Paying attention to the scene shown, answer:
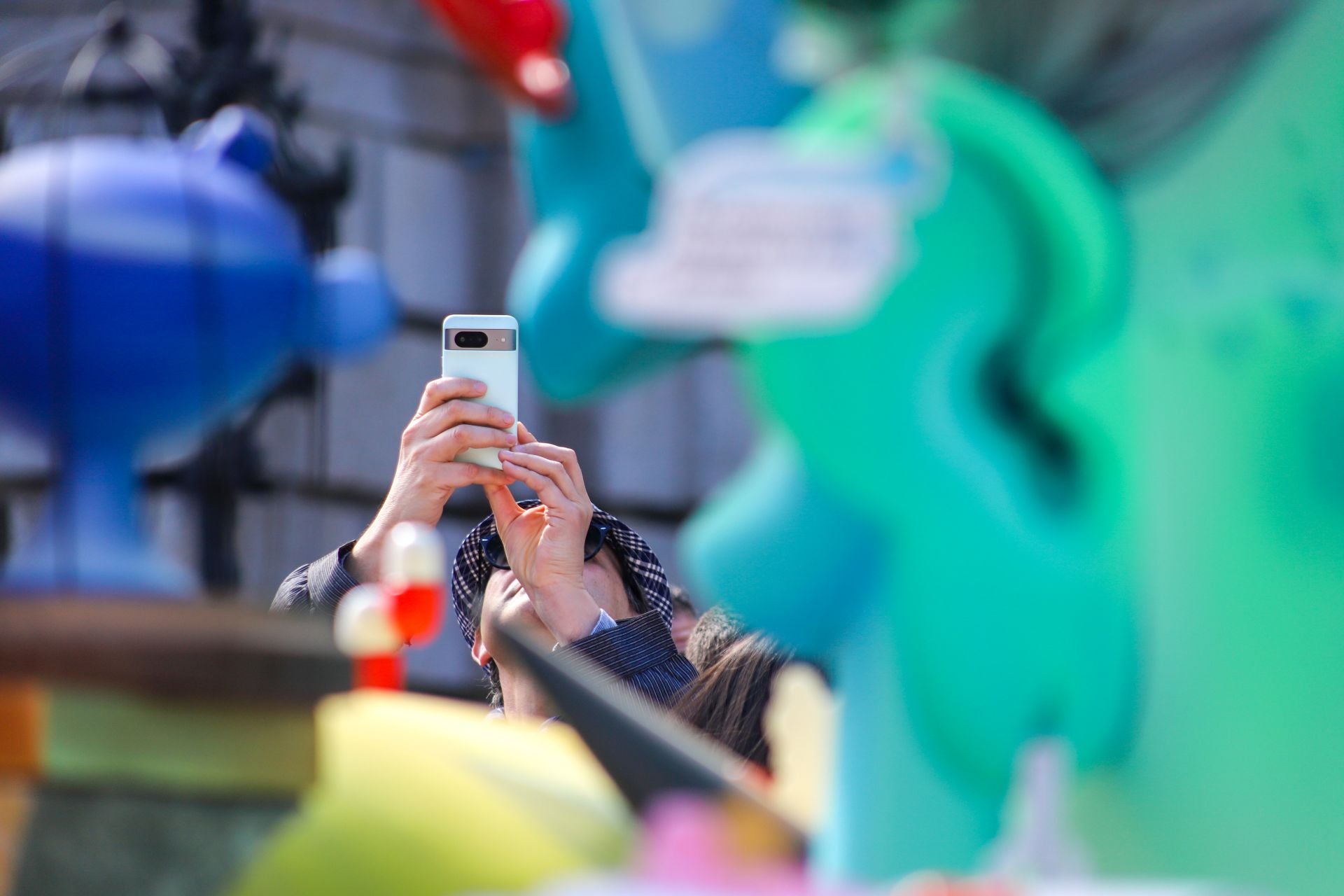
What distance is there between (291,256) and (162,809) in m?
0.30

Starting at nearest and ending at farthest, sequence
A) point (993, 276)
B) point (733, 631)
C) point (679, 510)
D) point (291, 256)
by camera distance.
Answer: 1. point (993, 276)
2. point (291, 256)
3. point (733, 631)
4. point (679, 510)

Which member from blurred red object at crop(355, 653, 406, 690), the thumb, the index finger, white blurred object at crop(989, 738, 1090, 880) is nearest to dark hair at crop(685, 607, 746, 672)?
the thumb

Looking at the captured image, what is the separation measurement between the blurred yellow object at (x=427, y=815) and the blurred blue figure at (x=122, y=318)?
0.45ft

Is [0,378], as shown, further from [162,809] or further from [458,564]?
[458,564]

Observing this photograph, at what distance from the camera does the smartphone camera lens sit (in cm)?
169

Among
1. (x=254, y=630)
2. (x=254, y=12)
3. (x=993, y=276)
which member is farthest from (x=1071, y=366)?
(x=254, y=12)

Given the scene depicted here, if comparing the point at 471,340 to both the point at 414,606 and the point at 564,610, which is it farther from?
the point at 414,606

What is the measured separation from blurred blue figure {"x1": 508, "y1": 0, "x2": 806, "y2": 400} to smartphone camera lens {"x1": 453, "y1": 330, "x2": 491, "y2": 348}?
2.33 feet

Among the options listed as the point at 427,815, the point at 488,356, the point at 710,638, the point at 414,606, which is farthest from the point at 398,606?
the point at 710,638

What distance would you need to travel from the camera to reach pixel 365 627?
2.89 feet

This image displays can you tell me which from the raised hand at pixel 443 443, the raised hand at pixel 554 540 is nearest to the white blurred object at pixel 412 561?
the raised hand at pixel 443 443

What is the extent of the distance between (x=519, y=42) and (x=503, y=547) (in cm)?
127

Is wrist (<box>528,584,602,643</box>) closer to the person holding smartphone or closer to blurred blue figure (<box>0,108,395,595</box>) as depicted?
the person holding smartphone

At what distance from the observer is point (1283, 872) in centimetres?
86
